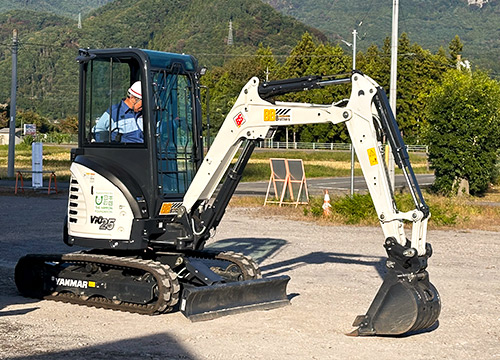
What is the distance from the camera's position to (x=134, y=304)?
1212 cm

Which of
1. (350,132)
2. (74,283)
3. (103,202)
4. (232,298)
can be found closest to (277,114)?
(350,132)

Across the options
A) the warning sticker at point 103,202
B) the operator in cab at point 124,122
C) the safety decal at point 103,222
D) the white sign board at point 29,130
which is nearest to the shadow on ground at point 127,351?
the safety decal at point 103,222

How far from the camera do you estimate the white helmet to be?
40.4ft

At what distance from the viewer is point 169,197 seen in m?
12.4

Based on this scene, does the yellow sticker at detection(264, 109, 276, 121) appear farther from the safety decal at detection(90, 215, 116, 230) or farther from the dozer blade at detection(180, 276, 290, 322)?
the safety decal at detection(90, 215, 116, 230)

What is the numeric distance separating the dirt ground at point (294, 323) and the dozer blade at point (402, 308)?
0.53 ft

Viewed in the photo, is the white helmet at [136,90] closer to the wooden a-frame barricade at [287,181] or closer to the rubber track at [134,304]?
the rubber track at [134,304]

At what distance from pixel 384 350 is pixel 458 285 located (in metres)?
5.00

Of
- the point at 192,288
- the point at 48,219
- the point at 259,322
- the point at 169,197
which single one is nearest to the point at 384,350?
the point at 259,322

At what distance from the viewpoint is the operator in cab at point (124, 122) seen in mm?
12359

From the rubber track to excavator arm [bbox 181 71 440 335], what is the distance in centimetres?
91

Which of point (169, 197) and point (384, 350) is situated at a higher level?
point (169, 197)

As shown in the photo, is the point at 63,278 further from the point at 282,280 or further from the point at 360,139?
the point at 360,139

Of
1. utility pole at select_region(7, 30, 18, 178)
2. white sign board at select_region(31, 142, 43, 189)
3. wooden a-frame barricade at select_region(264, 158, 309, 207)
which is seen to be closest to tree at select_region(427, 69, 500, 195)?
wooden a-frame barricade at select_region(264, 158, 309, 207)
